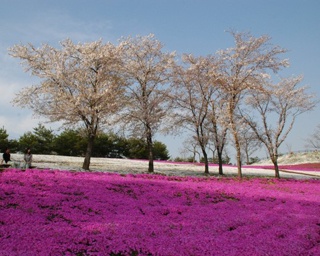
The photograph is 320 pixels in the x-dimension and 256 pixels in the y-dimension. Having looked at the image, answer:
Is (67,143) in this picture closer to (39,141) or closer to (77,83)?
(39,141)

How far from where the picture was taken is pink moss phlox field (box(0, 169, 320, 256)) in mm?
9438

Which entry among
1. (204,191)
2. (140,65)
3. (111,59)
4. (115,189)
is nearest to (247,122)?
(140,65)

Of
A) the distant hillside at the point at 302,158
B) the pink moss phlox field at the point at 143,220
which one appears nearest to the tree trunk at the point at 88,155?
the pink moss phlox field at the point at 143,220

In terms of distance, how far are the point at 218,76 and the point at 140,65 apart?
9.61 metres

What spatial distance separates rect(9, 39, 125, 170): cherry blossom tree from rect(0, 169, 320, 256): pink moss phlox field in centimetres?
1435

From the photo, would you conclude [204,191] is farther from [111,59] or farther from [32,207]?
[111,59]

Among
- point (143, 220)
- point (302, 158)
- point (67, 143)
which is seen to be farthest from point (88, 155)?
point (302, 158)

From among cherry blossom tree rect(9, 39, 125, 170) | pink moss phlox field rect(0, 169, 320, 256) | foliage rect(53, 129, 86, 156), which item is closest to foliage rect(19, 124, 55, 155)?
foliage rect(53, 129, 86, 156)

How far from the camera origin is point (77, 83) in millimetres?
35594

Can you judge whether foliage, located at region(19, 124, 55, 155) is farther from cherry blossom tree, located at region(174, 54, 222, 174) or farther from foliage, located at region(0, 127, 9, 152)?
cherry blossom tree, located at region(174, 54, 222, 174)

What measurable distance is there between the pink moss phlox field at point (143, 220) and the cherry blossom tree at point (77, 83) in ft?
47.1

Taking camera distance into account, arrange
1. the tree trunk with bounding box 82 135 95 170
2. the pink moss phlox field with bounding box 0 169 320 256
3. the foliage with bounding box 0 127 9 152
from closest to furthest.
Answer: the pink moss phlox field with bounding box 0 169 320 256
the tree trunk with bounding box 82 135 95 170
the foliage with bounding box 0 127 9 152

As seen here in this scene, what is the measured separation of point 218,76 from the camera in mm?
36250

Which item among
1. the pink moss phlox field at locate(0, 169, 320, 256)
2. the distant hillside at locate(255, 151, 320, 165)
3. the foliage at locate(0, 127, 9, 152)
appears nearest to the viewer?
the pink moss phlox field at locate(0, 169, 320, 256)
